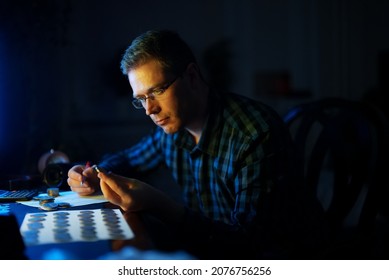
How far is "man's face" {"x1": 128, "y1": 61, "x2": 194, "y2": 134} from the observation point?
3.39ft

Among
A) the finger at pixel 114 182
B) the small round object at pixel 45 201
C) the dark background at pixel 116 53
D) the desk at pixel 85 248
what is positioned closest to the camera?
the desk at pixel 85 248

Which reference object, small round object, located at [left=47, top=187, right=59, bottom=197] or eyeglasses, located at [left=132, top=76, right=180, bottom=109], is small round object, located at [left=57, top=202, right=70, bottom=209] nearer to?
small round object, located at [left=47, top=187, right=59, bottom=197]

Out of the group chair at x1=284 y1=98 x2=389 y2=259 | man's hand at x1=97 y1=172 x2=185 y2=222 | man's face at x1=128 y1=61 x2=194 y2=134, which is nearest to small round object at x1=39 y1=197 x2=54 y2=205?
man's hand at x1=97 y1=172 x2=185 y2=222

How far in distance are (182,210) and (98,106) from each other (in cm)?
62

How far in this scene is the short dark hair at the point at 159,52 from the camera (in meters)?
1.03

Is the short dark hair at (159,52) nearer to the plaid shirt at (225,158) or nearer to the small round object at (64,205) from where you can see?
the plaid shirt at (225,158)

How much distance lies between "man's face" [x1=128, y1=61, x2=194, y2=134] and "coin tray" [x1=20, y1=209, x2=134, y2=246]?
0.85 feet

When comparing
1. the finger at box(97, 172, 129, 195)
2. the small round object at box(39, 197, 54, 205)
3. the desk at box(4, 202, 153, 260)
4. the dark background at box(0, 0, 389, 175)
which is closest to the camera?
the desk at box(4, 202, 153, 260)

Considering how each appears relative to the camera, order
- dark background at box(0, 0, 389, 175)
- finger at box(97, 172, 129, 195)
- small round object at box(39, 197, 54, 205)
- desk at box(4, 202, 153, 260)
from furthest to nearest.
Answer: dark background at box(0, 0, 389, 175), small round object at box(39, 197, 54, 205), finger at box(97, 172, 129, 195), desk at box(4, 202, 153, 260)

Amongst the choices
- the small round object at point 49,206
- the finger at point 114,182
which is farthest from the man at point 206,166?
the small round object at point 49,206

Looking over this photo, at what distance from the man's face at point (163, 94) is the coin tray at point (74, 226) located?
260 mm
